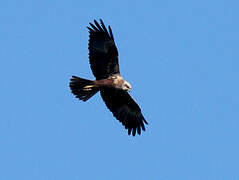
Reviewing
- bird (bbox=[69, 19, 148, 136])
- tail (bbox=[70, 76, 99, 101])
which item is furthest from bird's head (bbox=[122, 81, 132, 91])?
tail (bbox=[70, 76, 99, 101])

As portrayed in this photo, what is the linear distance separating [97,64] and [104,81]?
0.59 m

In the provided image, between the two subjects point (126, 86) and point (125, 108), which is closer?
point (126, 86)

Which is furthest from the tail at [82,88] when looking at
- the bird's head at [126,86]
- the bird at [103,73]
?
the bird's head at [126,86]

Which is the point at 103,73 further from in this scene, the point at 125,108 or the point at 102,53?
the point at 125,108

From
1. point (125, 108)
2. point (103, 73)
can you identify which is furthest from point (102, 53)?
point (125, 108)

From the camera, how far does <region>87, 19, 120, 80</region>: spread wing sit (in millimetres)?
15352

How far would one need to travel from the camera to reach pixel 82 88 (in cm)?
1529

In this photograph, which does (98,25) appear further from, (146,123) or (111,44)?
(146,123)

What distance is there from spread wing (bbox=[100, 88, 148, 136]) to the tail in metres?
0.47

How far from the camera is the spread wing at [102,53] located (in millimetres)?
15352

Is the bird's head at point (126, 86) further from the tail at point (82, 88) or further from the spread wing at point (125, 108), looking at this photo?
the tail at point (82, 88)

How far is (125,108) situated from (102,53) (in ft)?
5.90

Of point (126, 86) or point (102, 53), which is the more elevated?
point (102, 53)

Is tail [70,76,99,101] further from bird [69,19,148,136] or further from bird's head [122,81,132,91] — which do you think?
bird's head [122,81,132,91]
